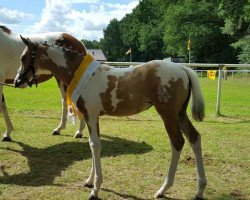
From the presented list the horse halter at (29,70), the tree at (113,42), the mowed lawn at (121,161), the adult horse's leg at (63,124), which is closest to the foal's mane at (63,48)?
the horse halter at (29,70)

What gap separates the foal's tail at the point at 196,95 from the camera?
453 centimetres

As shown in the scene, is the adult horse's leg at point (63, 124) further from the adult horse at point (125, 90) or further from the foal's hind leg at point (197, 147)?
the foal's hind leg at point (197, 147)

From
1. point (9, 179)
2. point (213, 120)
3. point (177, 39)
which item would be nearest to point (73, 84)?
point (9, 179)

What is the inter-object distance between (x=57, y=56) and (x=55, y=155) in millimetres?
2450

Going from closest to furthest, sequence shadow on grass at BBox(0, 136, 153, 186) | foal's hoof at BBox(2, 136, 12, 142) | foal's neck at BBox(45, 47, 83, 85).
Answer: foal's neck at BBox(45, 47, 83, 85) < shadow on grass at BBox(0, 136, 153, 186) < foal's hoof at BBox(2, 136, 12, 142)

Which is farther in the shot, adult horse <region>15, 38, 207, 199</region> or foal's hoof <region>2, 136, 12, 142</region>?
foal's hoof <region>2, 136, 12, 142</region>

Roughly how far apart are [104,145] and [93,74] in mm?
2832

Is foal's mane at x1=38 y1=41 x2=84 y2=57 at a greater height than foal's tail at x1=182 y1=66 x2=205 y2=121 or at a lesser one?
greater

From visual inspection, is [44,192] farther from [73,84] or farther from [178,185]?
[178,185]

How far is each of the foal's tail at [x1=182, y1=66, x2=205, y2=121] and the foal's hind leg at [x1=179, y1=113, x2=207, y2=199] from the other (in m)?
0.21

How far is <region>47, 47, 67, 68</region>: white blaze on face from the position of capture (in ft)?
15.5

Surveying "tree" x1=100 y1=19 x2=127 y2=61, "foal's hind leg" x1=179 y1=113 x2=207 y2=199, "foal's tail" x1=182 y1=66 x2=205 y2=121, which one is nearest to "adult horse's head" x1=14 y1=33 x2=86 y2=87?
"foal's tail" x1=182 y1=66 x2=205 y2=121

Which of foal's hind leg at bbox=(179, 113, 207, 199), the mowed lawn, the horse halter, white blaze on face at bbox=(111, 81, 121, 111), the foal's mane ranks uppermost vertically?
the foal's mane

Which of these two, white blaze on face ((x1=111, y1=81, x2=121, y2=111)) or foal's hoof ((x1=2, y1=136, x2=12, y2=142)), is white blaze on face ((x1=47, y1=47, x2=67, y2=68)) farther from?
foal's hoof ((x1=2, y1=136, x2=12, y2=142))
